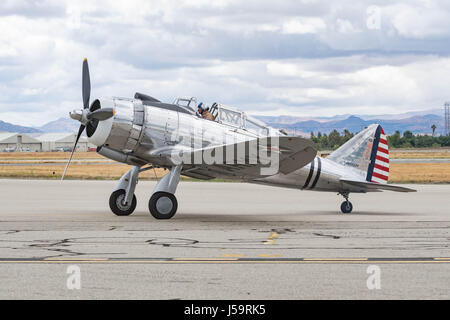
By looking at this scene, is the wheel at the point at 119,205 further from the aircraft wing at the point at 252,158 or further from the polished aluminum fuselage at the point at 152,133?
the aircraft wing at the point at 252,158

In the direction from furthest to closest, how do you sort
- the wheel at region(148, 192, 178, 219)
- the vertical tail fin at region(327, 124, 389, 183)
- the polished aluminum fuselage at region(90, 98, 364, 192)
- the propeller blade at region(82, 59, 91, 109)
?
the vertical tail fin at region(327, 124, 389, 183) → the propeller blade at region(82, 59, 91, 109) → the polished aluminum fuselage at region(90, 98, 364, 192) → the wheel at region(148, 192, 178, 219)

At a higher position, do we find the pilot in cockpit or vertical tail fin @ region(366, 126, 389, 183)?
the pilot in cockpit

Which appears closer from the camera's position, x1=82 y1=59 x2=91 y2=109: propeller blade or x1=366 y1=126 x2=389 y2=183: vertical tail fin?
x1=82 y1=59 x2=91 y2=109: propeller blade

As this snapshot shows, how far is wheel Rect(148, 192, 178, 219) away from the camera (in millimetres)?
15258

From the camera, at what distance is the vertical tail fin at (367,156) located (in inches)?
741

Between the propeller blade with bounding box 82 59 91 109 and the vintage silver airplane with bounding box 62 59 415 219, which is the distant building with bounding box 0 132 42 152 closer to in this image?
the propeller blade with bounding box 82 59 91 109

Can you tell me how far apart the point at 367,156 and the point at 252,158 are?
5.03 m

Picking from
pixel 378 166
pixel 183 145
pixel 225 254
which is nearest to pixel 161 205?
pixel 183 145

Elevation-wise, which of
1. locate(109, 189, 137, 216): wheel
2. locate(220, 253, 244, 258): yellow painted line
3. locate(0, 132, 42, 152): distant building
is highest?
locate(0, 132, 42, 152): distant building

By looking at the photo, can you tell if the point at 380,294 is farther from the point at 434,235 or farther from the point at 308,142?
the point at 308,142

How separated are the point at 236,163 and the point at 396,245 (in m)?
5.85

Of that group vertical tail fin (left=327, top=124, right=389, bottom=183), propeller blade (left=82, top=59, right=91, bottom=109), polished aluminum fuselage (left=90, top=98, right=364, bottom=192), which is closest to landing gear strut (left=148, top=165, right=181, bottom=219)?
A: polished aluminum fuselage (left=90, top=98, right=364, bottom=192)

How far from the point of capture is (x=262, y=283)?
7262 mm
